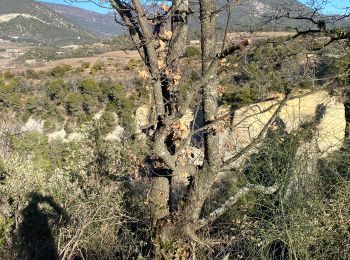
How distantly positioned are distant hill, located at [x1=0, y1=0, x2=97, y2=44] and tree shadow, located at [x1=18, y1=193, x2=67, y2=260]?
112759mm

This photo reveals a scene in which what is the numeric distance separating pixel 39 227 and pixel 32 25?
131m

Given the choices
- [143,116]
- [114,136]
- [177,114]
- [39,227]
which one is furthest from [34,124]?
[177,114]

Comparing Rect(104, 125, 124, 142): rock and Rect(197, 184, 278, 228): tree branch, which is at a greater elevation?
Rect(197, 184, 278, 228): tree branch

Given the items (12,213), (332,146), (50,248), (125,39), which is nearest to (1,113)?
(12,213)

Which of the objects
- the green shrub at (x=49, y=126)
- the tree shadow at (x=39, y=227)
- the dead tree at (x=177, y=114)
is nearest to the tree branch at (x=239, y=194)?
the dead tree at (x=177, y=114)

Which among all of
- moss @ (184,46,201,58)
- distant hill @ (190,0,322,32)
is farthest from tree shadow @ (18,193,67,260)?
distant hill @ (190,0,322,32)

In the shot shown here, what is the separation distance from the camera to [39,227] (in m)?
9.38

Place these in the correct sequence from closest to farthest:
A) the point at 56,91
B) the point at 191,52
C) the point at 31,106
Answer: the point at 191,52
the point at 31,106
the point at 56,91

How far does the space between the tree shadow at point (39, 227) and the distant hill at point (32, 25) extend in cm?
11276

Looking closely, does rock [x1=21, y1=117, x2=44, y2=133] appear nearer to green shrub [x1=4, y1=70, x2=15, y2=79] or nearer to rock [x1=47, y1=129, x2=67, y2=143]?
rock [x1=47, y1=129, x2=67, y2=143]

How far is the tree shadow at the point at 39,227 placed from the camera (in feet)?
26.3

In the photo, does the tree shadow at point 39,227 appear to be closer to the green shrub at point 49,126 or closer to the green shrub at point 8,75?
the green shrub at point 49,126

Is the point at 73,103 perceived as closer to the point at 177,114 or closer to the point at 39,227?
the point at 39,227

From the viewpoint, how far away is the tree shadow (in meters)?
8.01
